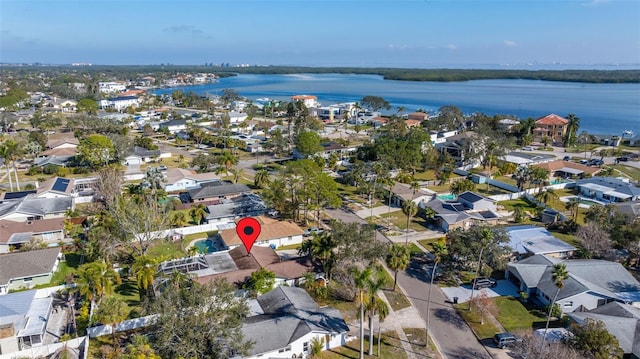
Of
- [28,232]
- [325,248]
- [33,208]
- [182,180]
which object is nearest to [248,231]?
[325,248]

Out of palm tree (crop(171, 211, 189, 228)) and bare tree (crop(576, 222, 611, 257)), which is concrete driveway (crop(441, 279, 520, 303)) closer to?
bare tree (crop(576, 222, 611, 257))

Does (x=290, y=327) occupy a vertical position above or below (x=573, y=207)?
below

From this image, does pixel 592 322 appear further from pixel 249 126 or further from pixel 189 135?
pixel 249 126

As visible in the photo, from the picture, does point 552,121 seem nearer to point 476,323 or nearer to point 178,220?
point 476,323

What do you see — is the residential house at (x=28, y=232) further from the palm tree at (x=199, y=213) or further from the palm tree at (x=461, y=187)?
the palm tree at (x=461, y=187)

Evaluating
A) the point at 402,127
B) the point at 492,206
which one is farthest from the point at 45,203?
the point at 402,127

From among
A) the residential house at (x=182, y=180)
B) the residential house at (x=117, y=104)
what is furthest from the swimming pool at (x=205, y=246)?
the residential house at (x=117, y=104)
